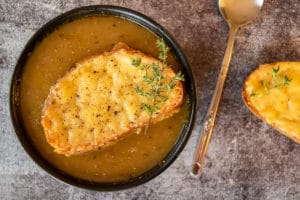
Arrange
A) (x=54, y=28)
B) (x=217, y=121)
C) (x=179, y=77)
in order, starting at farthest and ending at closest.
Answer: (x=217, y=121)
(x=54, y=28)
(x=179, y=77)

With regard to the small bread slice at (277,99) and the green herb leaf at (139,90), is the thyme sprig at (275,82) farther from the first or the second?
the green herb leaf at (139,90)

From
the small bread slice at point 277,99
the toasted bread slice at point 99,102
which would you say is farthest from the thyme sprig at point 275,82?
the toasted bread slice at point 99,102

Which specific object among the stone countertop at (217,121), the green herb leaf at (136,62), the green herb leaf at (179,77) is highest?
the green herb leaf at (136,62)

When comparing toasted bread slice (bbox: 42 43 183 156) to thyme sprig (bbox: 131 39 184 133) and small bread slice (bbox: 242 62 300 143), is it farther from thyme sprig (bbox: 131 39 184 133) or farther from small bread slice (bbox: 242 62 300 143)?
small bread slice (bbox: 242 62 300 143)

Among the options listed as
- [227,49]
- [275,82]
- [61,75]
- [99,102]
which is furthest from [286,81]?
[61,75]

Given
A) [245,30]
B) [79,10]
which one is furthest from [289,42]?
[79,10]

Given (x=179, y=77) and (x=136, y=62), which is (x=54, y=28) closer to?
(x=136, y=62)

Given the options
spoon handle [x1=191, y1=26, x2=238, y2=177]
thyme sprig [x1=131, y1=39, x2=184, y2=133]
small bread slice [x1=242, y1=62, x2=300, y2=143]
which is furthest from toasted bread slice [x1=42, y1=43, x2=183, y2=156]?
small bread slice [x1=242, y1=62, x2=300, y2=143]
